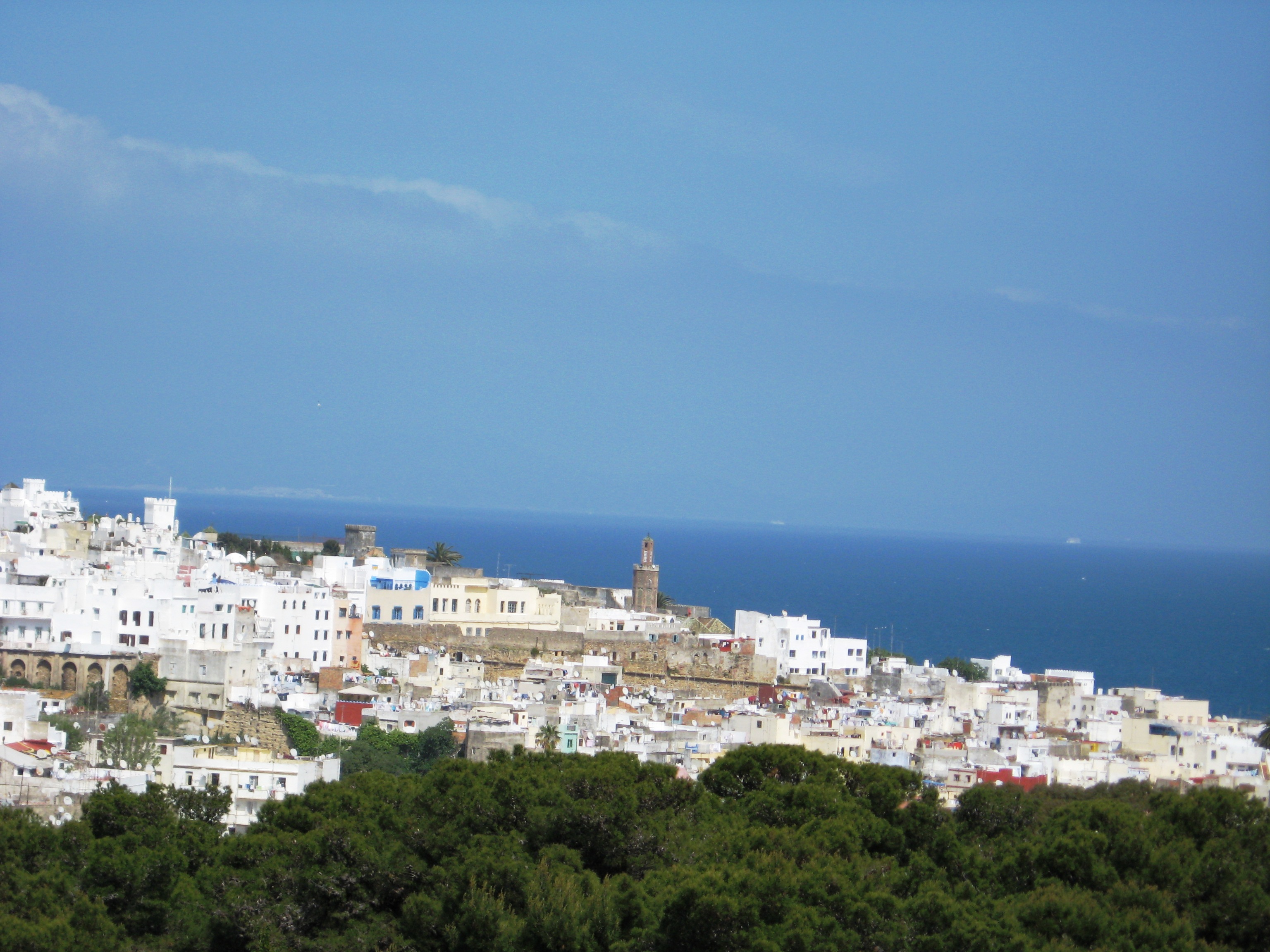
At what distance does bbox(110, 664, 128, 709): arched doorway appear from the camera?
35781 mm

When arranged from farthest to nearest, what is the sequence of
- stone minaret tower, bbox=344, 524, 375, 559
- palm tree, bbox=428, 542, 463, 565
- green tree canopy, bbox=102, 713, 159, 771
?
palm tree, bbox=428, 542, 463, 565, stone minaret tower, bbox=344, 524, 375, 559, green tree canopy, bbox=102, 713, 159, 771

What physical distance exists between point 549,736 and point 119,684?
9.22m

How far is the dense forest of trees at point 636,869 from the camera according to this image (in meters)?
19.1

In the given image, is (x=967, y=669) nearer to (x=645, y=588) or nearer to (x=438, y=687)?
(x=645, y=588)

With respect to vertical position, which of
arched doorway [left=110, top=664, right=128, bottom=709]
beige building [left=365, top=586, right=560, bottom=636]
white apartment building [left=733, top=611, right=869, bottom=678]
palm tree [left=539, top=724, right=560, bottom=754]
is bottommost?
palm tree [left=539, top=724, right=560, bottom=754]

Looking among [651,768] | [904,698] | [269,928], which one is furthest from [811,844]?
[904,698]

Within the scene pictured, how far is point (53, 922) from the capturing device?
19.3 m

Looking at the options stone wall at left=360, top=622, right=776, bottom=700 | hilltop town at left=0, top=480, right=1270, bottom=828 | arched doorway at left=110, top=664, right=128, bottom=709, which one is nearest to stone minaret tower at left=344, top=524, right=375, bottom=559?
hilltop town at left=0, top=480, right=1270, bottom=828

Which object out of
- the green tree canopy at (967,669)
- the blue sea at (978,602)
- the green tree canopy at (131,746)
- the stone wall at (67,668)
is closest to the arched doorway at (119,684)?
the stone wall at (67,668)

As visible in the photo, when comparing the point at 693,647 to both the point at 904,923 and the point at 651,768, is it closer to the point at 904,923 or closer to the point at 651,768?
the point at 651,768

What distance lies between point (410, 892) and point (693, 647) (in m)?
25.2

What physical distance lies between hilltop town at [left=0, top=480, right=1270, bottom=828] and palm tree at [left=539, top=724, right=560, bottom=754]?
0.18 ft

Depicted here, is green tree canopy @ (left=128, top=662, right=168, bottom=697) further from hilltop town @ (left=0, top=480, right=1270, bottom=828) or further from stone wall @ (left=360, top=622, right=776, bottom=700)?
stone wall @ (left=360, top=622, right=776, bottom=700)

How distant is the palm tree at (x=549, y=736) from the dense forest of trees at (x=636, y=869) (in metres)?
7.32
